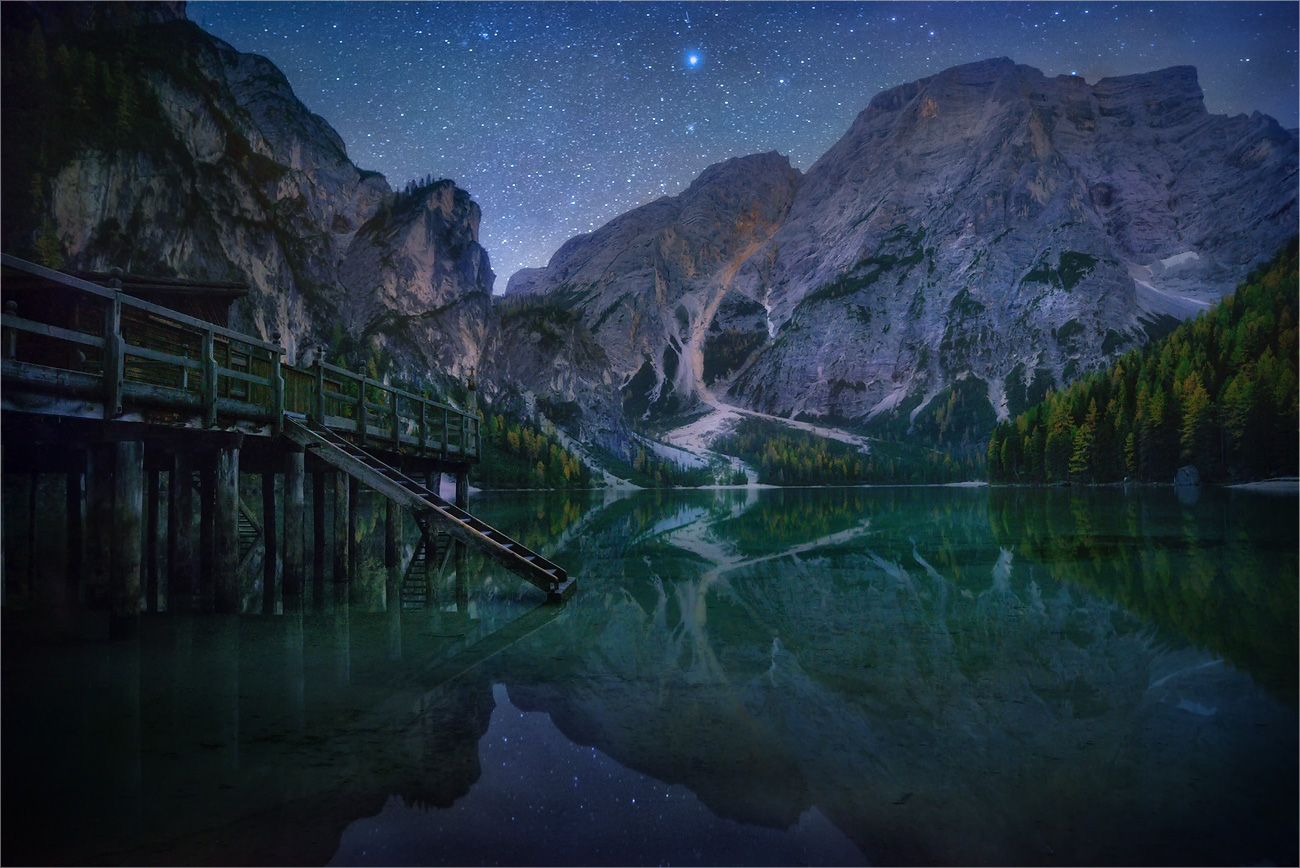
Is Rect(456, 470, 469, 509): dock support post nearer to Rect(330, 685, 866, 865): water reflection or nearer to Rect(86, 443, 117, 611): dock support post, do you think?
Rect(86, 443, 117, 611): dock support post

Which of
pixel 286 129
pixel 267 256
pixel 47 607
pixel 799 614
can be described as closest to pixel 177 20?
pixel 286 129

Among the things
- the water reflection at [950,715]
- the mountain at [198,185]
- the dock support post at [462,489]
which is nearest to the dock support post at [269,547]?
the dock support post at [462,489]

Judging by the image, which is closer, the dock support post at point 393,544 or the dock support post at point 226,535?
the dock support post at point 226,535

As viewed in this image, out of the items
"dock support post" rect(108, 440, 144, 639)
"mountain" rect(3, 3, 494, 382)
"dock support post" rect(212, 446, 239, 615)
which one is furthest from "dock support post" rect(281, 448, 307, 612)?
"mountain" rect(3, 3, 494, 382)

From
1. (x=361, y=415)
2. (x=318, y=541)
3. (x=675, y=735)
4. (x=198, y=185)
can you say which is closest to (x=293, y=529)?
(x=318, y=541)

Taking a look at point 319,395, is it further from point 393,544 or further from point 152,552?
point 152,552

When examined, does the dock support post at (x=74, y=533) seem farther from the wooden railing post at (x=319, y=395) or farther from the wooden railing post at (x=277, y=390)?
the wooden railing post at (x=277, y=390)
